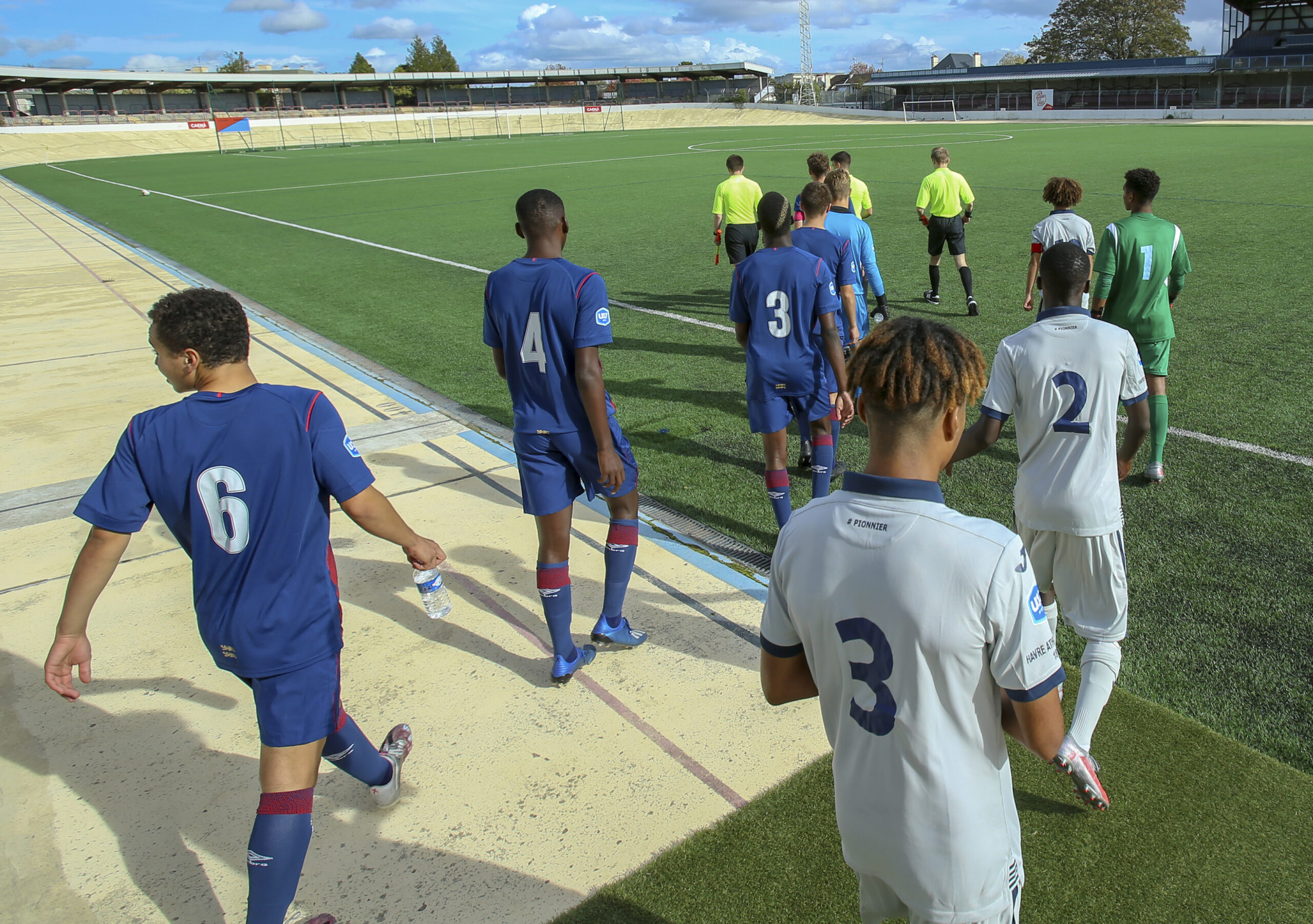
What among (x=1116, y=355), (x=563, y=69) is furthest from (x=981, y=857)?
(x=563, y=69)

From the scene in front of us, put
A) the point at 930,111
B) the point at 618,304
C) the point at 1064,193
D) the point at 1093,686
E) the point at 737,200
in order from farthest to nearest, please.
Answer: the point at 930,111
the point at 618,304
the point at 737,200
the point at 1064,193
the point at 1093,686

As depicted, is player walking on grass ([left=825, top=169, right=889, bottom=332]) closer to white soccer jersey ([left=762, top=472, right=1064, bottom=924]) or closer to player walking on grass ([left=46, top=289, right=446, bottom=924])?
player walking on grass ([left=46, top=289, right=446, bottom=924])

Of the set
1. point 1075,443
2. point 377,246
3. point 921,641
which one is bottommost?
point 1075,443

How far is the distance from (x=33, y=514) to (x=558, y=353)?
477 centimetres

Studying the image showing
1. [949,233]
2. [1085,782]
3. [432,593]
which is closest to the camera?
[1085,782]

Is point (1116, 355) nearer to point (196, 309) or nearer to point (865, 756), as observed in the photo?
point (865, 756)

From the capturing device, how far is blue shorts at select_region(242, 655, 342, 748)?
101 inches

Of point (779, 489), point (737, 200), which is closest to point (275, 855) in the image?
point (779, 489)

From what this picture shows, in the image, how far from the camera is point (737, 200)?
10633mm

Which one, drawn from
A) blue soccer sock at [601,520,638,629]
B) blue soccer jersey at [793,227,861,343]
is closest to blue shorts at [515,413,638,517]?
blue soccer sock at [601,520,638,629]

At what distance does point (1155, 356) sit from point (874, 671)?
5.01 metres

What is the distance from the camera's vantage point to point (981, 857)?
69.0 inches

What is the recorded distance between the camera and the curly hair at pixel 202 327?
2.45 m

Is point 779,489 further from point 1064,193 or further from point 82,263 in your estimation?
point 82,263
